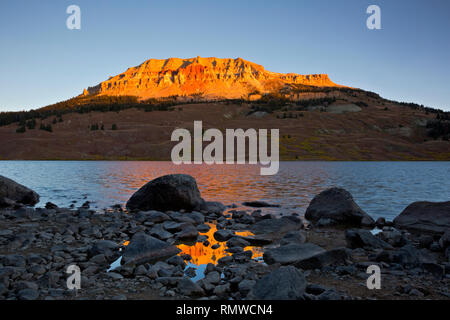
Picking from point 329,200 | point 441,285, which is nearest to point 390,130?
point 329,200

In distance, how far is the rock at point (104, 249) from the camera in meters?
11.4

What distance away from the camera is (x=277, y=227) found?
52.9 feet

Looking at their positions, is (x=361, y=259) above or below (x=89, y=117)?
below

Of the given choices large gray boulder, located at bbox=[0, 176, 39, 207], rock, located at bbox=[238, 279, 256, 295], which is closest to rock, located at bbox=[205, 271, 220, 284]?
rock, located at bbox=[238, 279, 256, 295]

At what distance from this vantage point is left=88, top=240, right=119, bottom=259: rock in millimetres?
11438

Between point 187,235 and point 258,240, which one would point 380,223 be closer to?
point 258,240

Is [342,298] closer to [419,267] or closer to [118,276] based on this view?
[419,267]

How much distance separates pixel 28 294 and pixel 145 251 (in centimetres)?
409

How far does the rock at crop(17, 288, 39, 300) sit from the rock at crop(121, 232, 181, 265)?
123 inches

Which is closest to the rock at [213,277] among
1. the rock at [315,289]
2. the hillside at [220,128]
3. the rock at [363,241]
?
the rock at [315,289]

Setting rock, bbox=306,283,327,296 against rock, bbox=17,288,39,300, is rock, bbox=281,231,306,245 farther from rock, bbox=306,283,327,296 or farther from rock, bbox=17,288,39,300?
rock, bbox=17,288,39,300

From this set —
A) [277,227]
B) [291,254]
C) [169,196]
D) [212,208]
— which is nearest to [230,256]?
[291,254]
